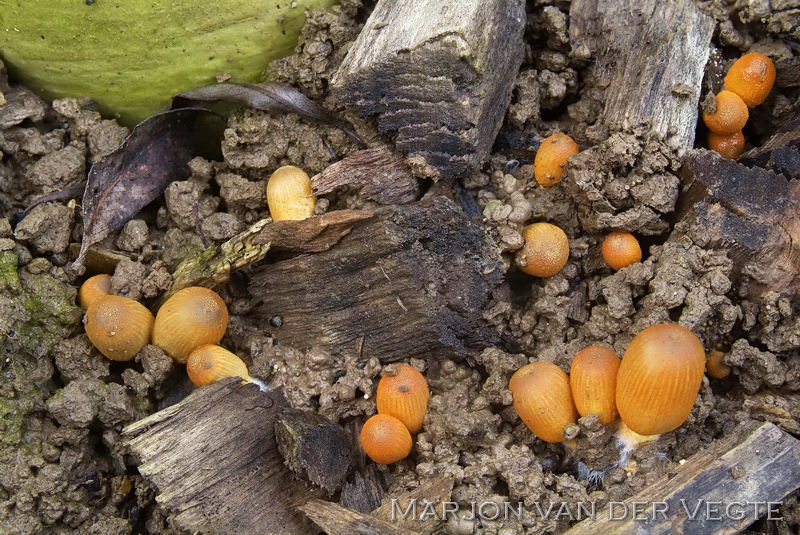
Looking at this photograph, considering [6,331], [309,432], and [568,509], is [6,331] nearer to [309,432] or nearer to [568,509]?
[309,432]

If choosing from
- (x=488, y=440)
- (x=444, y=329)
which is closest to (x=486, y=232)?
(x=444, y=329)

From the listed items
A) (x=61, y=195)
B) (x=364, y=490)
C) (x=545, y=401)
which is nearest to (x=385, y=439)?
(x=364, y=490)

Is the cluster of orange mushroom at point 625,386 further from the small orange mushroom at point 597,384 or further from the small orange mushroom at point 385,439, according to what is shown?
the small orange mushroom at point 385,439

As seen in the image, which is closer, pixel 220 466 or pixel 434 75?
pixel 220 466

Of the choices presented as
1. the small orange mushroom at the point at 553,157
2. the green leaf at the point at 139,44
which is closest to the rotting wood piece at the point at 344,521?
the small orange mushroom at the point at 553,157

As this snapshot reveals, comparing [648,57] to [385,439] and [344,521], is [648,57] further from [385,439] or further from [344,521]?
[344,521]
